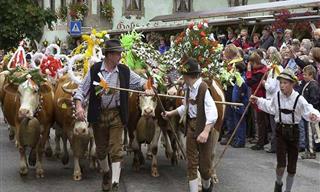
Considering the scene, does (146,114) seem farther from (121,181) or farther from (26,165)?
(26,165)

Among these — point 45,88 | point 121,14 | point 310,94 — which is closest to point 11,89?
point 45,88

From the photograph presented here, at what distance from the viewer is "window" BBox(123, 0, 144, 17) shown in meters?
36.3

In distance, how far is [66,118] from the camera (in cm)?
A: 892

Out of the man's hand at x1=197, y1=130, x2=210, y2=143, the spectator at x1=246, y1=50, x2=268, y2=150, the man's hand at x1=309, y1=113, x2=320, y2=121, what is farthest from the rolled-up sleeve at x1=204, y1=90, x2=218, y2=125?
the spectator at x1=246, y1=50, x2=268, y2=150

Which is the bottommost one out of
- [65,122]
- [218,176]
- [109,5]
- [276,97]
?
[218,176]

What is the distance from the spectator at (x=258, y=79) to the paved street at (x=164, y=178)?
3.26 ft

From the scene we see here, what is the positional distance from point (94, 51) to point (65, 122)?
1173mm

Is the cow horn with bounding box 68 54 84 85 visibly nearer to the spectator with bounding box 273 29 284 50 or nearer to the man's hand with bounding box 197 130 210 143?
the man's hand with bounding box 197 130 210 143

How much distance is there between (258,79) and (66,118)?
4.22 m

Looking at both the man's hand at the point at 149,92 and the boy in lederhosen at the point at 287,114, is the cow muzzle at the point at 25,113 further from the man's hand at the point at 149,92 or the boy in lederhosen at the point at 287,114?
the boy in lederhosen at the point at 287,114

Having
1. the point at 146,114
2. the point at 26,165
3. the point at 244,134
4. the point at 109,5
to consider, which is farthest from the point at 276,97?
the point at 109,5

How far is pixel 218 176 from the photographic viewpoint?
363 inches

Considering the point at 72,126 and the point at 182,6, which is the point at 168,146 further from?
the point at 182,6

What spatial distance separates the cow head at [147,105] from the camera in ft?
27.1
